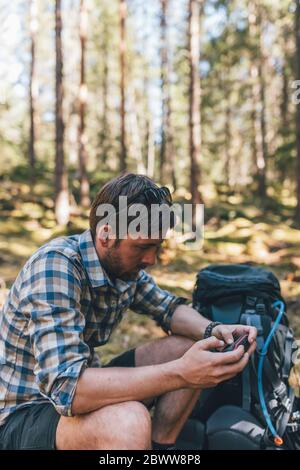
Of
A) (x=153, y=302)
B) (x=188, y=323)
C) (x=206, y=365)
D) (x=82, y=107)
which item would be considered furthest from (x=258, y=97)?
(x=206, y=365)

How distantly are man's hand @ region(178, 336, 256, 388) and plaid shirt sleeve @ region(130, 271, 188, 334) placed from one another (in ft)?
3.39

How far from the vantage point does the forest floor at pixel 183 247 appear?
6.26m

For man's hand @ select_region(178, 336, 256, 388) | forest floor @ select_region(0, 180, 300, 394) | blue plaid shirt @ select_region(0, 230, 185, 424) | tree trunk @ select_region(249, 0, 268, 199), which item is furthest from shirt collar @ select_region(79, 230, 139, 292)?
tree trunk @ select_region(249, 0, 268, 199)

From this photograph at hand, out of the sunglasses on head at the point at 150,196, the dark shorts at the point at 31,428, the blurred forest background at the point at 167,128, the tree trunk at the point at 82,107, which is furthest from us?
the tree trunk at the point at 82,107

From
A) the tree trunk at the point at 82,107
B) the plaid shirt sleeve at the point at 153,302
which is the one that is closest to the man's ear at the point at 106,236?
the plaid shirt sleeve at the point at 153,302

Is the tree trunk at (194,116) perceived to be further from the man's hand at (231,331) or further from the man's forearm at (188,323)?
the man's hand at (231,331)

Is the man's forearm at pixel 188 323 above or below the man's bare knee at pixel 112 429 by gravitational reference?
above

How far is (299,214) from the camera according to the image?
12.2 meters

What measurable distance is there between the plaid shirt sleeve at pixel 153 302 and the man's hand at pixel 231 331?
511mm

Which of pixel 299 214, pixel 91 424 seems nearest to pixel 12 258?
pixel 299 214

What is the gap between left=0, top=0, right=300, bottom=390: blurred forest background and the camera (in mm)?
10453

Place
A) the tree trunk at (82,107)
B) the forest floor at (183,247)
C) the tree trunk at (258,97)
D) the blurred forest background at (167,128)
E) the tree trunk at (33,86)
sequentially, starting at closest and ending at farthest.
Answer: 1. the forest floor at (183,247)
2. the blurred forest background at (167,128)
3. the tree trunk at (82,107)
4. the tree trunk at (33,86)
5. the tree trunk at (258,97)
